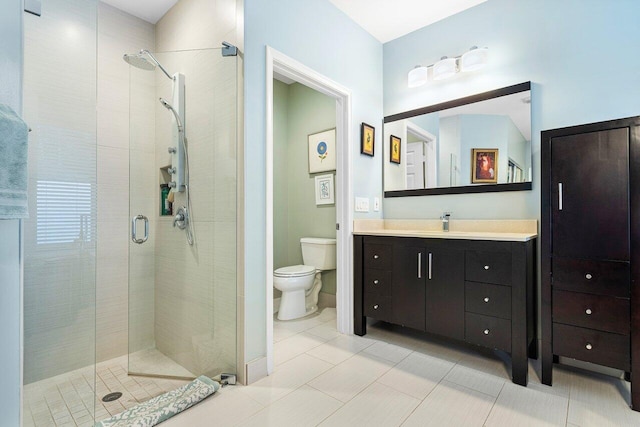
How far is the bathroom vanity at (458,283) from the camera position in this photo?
1880mm

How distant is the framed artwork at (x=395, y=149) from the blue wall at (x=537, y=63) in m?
0.28

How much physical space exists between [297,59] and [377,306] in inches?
77.2

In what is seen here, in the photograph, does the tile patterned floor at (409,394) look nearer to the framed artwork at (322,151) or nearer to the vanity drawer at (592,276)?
the vanity drawer at (592,276)

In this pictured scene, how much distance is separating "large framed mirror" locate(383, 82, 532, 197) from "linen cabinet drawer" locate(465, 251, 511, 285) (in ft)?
2.22

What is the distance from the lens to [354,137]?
274cm

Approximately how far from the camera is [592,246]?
1688mm

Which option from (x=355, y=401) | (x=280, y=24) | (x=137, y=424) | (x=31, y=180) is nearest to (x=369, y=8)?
(x=280, y=24)

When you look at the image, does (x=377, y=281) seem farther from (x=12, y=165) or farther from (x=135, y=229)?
(x=12, y=165)

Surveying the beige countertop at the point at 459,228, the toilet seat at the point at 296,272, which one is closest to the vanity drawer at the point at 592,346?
the beige countertop at the point at 459,228

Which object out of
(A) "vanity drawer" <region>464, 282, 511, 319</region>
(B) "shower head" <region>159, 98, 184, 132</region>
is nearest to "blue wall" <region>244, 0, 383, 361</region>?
(B) "shower head" <region>159, 98, 184, 132</region>

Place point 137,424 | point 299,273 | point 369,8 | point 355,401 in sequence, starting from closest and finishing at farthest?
1. point 137,424
2. point 355,401
3. point 369,8
4. point 299,273

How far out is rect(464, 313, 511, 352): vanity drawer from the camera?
191 centimetres

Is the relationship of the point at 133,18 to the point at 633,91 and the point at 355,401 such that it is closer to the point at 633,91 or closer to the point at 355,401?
the point at 355,401

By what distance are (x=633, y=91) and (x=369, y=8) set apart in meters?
1.89
